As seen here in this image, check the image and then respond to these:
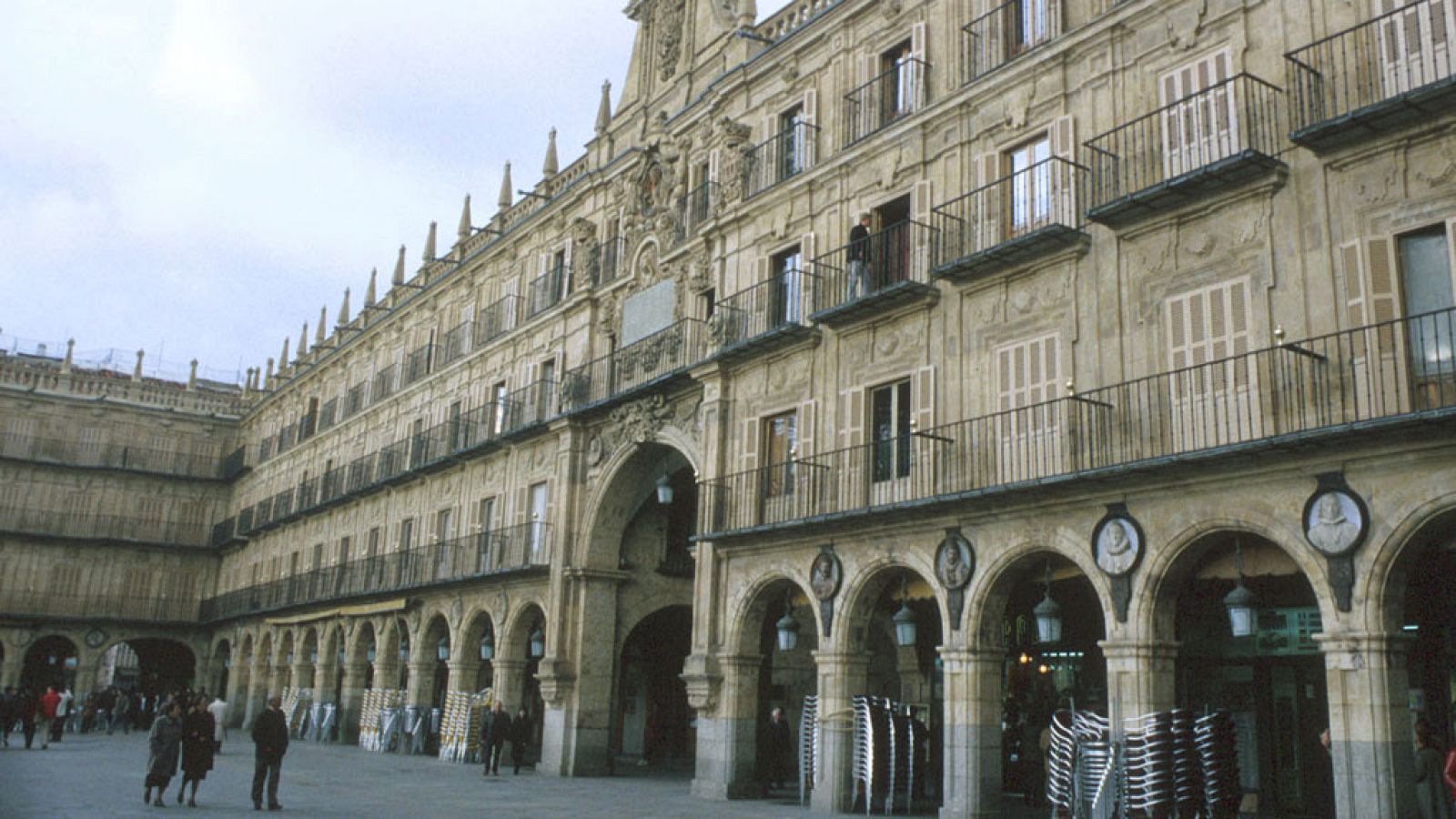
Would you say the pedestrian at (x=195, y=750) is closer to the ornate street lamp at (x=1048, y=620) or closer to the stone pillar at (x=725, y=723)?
the stone pillar at (x=725, y=723)

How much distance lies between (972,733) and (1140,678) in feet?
10.2

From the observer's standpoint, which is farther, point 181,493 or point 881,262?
point 181,493

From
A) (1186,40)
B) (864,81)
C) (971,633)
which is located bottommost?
(971,633)

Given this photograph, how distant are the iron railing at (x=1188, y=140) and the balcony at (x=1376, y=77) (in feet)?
1.59

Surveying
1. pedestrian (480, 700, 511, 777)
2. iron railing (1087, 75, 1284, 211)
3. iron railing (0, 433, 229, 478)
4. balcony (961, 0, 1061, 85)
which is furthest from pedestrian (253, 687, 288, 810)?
iron railing (0, 433, 229, 478)

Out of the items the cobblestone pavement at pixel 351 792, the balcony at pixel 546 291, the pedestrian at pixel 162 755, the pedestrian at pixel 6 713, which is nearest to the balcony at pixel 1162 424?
the cobblestone pavement at pixel 351 792

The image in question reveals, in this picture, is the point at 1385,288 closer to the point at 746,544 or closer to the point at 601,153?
the point at 746,544

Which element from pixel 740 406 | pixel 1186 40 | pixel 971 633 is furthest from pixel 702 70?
pixel 971 633

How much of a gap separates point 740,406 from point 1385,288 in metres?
12.7

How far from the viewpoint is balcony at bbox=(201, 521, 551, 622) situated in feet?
103

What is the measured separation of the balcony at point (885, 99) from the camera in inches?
850

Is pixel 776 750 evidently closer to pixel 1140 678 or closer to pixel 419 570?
pixel 1140 678

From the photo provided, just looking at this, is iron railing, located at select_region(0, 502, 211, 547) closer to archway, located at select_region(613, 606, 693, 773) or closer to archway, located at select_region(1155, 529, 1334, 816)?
archway, located at select_region(613, 606, 693, 773)

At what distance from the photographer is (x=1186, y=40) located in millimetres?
16922
